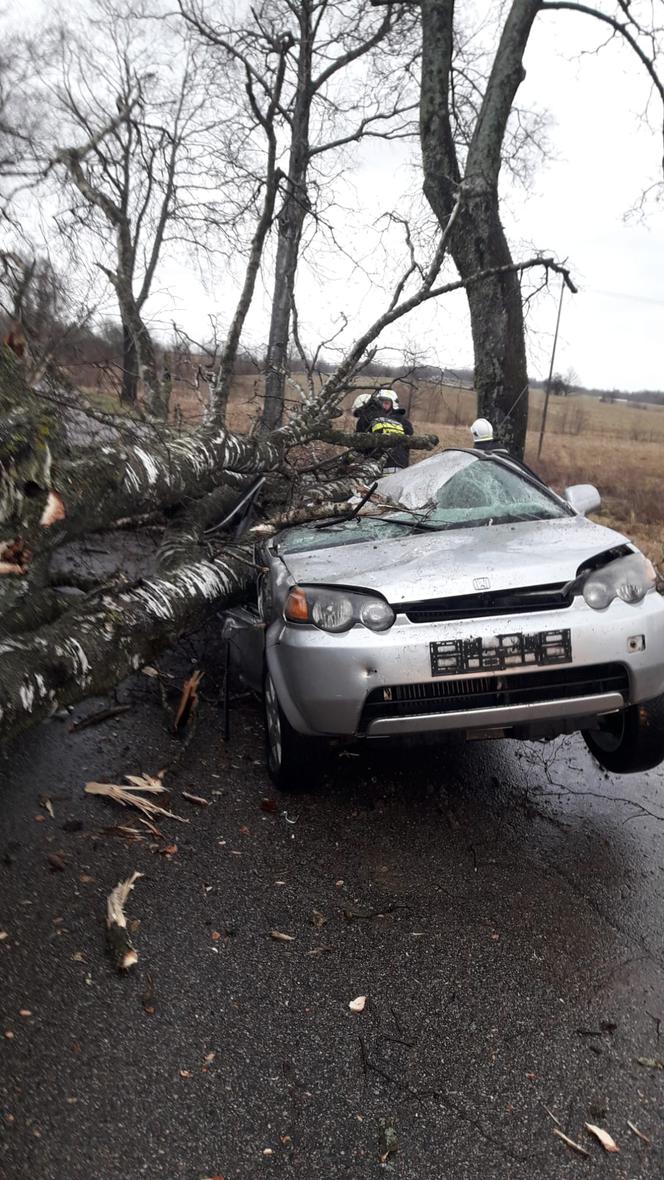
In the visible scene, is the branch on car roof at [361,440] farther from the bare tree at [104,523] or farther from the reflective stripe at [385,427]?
the bare tree at [104,523]

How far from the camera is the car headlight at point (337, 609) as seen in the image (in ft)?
12.1

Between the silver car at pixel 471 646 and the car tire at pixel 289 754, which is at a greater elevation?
the silver car at pixel 471 646

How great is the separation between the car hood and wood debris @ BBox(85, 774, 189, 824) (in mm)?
1187

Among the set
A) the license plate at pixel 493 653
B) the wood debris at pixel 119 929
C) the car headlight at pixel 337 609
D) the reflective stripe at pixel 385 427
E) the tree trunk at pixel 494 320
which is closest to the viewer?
the wood debris at pixel 119 929

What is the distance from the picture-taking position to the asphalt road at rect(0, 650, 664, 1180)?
87.3 inches

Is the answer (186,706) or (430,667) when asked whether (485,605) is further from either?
(186,706)

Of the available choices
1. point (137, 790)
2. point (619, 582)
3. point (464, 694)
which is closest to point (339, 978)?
point (464, 694)

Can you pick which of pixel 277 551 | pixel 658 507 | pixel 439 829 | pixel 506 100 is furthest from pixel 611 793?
pixel 658 507

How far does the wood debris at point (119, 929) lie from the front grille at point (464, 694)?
1109 millimetres

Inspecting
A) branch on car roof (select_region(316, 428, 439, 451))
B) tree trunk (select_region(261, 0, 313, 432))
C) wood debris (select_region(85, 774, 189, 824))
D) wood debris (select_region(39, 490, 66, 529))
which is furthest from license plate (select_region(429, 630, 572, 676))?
tree trunk (select_region(261, 0, 313, 432))

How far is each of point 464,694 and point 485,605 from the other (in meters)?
0.38

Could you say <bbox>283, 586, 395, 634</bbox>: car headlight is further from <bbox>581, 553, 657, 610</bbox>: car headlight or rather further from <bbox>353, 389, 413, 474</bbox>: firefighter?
<bbox>353, 389, 413, 474</bbox>: firefighter

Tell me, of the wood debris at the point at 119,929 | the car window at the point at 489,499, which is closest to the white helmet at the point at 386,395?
the car window at the point at 489,499

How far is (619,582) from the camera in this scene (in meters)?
3.81
